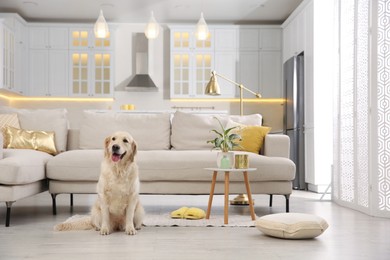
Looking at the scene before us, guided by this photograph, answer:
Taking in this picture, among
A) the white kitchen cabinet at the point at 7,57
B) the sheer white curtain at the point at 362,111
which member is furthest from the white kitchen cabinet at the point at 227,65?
the sheer white curtain at the point at 362,111

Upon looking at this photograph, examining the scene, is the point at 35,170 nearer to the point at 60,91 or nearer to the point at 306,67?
the point at 306,67

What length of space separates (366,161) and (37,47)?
6.39 metres

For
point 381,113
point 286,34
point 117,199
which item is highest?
point 286,34

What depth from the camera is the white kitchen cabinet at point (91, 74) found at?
9.38 m

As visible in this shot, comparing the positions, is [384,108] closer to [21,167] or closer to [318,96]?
[318,96]

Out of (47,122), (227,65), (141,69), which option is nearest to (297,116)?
(227,65)

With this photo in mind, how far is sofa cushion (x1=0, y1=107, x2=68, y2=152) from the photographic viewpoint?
5309 millimetres

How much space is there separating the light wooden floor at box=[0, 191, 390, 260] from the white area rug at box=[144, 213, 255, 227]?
0.11 metres

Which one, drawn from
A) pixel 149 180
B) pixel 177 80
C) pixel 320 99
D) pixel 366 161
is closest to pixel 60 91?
pixel 177 80

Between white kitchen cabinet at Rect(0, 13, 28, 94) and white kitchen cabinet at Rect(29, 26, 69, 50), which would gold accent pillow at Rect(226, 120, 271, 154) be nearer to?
white kitchen cabinet at Rect(0, 13, 28, 94)

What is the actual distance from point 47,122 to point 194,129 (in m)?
1.42

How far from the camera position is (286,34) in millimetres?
9148

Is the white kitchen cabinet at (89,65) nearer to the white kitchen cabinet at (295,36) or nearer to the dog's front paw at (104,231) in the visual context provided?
the white kitchen cabinet at (295,36)

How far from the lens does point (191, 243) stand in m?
3.34
